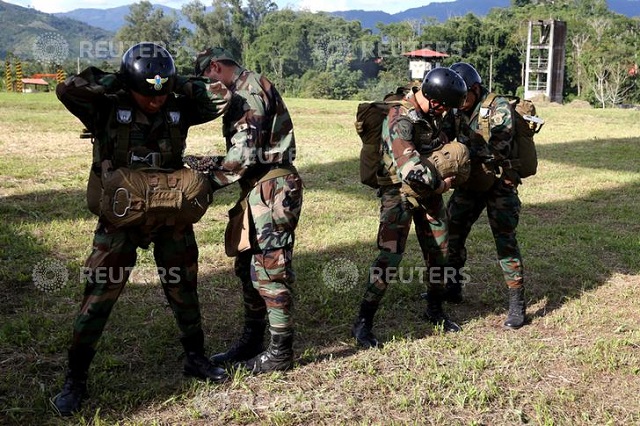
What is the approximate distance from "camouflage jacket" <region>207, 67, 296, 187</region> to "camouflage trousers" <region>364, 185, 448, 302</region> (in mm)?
932

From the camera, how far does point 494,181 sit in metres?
5.17

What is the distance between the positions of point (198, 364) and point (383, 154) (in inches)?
76.2

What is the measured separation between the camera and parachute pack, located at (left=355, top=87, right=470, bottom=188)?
4.50 metres

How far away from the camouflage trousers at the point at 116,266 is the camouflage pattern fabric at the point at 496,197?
8.00ft

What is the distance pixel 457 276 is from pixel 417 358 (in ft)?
4.68

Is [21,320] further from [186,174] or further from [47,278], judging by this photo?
[186,174]

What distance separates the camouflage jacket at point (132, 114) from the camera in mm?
3539

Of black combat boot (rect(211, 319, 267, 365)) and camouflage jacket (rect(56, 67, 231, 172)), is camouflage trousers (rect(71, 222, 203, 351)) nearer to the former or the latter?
camouflage jacket (rect(56, 67, 231, 172))

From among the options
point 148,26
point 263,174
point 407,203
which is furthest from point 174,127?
point 148,26

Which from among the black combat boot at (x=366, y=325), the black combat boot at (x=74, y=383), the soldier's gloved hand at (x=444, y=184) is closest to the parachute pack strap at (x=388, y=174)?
the soldier's gloved hand at (x=444, y=184)

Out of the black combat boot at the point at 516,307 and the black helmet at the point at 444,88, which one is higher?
the black helmet at the point at 444,88

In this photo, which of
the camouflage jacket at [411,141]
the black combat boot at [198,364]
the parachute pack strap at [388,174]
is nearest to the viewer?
the black combat boot at [198,364]

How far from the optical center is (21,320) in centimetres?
491

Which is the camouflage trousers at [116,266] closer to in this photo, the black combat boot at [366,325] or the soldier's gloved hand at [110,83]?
the soldier's gloved hand at [110,83]
